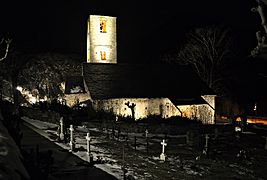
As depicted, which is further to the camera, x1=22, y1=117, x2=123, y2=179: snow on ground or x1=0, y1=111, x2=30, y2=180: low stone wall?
x1=22, y1=117, x2=123, y2=179: snow on ground

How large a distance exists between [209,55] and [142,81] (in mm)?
8226

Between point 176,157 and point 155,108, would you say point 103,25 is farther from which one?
point 176,157

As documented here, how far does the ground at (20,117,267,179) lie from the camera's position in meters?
10.6

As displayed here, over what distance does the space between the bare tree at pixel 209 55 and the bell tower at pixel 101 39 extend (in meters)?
9.19

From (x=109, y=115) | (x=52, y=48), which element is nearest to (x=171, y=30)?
(x=52, y=48)

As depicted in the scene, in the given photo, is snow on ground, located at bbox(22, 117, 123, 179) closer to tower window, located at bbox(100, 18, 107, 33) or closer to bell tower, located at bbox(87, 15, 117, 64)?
bell tower, located at bbox(87, 15, 117, 64)

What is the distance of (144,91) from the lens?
30.1 m

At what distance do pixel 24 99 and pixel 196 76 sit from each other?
69.4ft

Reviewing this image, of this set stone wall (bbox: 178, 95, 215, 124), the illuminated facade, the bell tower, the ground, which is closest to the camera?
the ground

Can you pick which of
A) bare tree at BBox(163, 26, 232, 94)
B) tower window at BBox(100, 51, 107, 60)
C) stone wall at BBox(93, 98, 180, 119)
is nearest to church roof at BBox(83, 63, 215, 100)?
stone wall at BBox(93, 98, 180, 119)

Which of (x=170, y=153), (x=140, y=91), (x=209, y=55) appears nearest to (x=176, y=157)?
(x=170, y=153)

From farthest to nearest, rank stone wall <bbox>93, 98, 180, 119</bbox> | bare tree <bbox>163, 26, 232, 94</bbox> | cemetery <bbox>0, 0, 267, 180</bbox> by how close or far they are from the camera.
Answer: bare tree <bbox>163, 26, 232, 94</bbox>
stone wall <bbox>93, 98, 180, 119</bbox>
cemetery <bbox>0, 0, 267, 180</bbox>

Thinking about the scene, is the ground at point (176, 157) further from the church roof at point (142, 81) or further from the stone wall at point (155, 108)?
the church roof at point (142, 81)

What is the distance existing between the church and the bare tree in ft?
4.96
